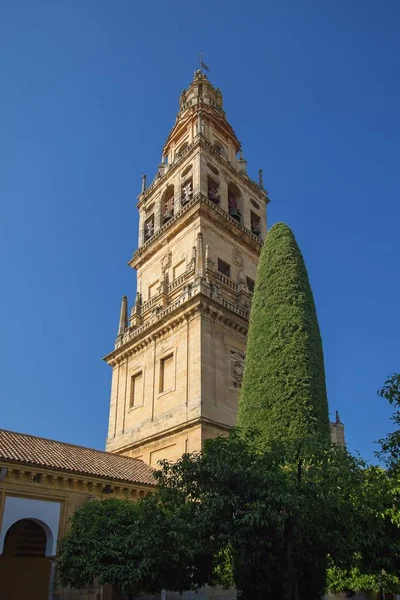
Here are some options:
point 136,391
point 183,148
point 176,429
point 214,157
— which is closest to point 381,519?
point 176,429

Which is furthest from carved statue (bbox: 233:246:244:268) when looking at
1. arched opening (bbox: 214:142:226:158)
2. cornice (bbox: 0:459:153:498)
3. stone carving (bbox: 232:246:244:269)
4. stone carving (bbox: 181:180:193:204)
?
cornice (bbox: 0:459:153:498)

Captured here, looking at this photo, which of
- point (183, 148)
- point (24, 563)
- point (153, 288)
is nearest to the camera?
point (24, 563)

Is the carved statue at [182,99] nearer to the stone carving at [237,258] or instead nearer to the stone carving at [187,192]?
the stone carving at [187,192]

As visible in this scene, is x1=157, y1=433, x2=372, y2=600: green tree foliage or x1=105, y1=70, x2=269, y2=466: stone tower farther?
x1=105, y1=70, x2=269, y2=466: stone tower

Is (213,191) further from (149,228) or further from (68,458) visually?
(68,458)

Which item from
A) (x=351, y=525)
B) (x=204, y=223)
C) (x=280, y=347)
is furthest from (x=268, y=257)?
(x=351, y=525)

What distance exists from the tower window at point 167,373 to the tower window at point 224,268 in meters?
5.71

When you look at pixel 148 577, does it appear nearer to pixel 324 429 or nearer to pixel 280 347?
pixel 324 429

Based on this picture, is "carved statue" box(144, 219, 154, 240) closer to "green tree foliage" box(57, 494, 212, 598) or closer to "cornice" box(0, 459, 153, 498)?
"cornice" box(0, 459, 153, 498)

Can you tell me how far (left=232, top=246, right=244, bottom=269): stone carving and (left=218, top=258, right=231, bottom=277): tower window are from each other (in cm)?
63

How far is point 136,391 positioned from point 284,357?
37.0 feet

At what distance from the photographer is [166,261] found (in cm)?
2781

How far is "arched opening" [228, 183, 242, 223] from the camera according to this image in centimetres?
3016

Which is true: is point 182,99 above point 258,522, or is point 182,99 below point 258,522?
above
